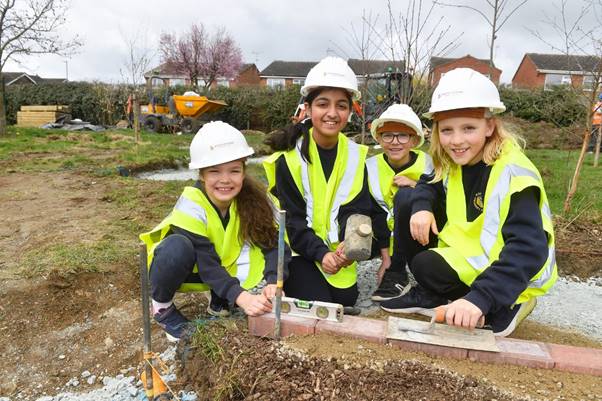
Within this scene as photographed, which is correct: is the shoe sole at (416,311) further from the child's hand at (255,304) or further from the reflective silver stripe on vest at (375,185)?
the child's hand at (255,304)

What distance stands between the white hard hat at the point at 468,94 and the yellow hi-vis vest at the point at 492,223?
247mm

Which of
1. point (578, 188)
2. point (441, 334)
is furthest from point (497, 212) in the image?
point (578, 188)

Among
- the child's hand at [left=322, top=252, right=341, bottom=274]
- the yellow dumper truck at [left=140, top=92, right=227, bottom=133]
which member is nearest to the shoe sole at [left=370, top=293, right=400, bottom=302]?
the child's hand at [left=322, top=252, right=341, bottom=274]

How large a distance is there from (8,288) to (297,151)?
2.31m

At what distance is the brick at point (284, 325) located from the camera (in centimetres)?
221

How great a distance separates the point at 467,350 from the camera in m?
2.04

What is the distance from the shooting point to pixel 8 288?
3283 mm

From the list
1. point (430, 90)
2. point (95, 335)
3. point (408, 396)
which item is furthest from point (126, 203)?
point (408, 396)

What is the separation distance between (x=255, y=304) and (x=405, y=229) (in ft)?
3.67

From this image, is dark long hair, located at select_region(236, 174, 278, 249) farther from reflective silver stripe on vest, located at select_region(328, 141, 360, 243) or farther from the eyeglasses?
the eyeglasses

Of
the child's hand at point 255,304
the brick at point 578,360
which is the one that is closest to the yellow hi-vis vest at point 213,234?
the child's hand at point 255,304

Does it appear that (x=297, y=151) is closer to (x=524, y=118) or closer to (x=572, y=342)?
(x=572, y=342)

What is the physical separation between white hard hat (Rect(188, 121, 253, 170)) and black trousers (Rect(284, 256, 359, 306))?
88 cm

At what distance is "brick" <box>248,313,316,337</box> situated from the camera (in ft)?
7.25
